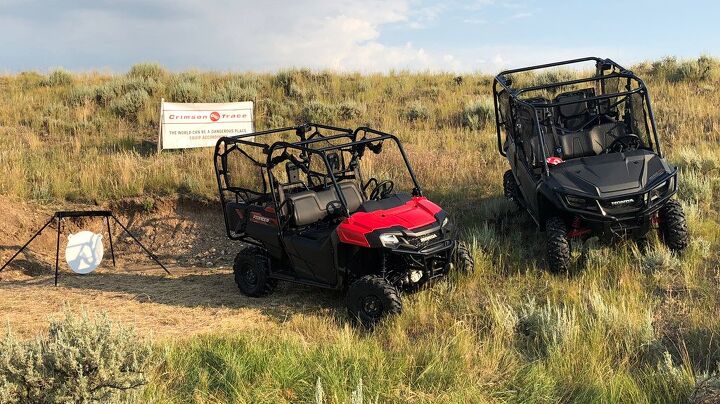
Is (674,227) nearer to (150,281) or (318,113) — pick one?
(150,281)

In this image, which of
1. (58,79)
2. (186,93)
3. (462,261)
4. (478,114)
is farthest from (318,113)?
(462,261)

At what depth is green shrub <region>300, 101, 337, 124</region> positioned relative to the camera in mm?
16219

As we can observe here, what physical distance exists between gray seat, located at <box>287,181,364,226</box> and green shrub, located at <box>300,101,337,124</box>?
903cm

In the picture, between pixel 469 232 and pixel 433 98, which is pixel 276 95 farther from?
pixel 469 232

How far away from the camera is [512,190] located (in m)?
8.94

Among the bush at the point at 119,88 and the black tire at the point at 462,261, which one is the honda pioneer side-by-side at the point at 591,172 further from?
the bush at the point at 119,88

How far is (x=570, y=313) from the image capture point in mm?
5289

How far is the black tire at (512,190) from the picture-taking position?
28.2 ft

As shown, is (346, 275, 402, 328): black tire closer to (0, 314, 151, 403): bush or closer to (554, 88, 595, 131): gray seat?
(0, 314, 151, 403): bush

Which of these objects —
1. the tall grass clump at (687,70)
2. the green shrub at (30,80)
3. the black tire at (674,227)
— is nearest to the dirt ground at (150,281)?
the black tire at (674,227)

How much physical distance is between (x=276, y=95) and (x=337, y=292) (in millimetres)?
12700

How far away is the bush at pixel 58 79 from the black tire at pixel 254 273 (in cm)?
1585

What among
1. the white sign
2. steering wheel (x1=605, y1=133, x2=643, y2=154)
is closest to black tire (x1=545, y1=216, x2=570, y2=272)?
steering wheel (x1=605, y1=133, x2=643, y2=154)

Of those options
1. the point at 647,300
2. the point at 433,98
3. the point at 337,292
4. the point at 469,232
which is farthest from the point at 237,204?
the point at 433,98
